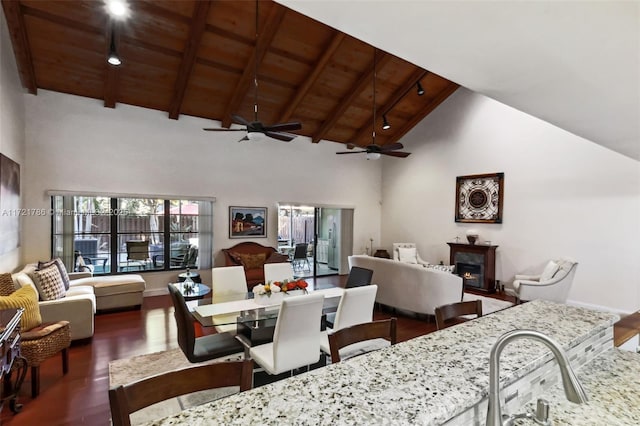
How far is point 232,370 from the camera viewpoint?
1170mm

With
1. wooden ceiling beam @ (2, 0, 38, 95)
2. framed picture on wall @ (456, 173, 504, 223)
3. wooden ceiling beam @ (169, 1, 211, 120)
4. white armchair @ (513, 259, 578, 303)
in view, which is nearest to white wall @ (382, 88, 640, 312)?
framed picture on wall @ (456, 173, 504, 223)

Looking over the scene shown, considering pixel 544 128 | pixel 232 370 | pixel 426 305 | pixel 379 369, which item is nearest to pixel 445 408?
pixel 379 369

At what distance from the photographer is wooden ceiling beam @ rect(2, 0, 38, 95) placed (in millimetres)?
4207

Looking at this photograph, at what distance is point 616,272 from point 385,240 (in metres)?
5.13

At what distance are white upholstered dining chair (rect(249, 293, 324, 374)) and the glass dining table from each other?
33 cm

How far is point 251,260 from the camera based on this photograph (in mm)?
6992

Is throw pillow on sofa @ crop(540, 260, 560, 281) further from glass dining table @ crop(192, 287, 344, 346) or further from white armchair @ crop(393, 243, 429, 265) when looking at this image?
glass dining table @ crop(192, 287, 344, 346)

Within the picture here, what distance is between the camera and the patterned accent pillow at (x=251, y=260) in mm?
6875

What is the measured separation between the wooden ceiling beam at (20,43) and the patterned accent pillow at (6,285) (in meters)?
3.50

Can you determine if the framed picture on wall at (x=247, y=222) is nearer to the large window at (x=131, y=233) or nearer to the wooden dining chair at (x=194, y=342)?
the large window at (x=131, y=233)

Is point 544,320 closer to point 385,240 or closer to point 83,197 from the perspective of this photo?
point 83,197

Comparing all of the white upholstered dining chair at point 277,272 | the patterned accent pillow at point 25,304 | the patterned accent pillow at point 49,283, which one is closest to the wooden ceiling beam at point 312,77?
the white upholstered dining chair at point 277,272

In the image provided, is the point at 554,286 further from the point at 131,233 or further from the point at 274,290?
the point at 131,233

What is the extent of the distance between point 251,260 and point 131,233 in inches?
96.4
